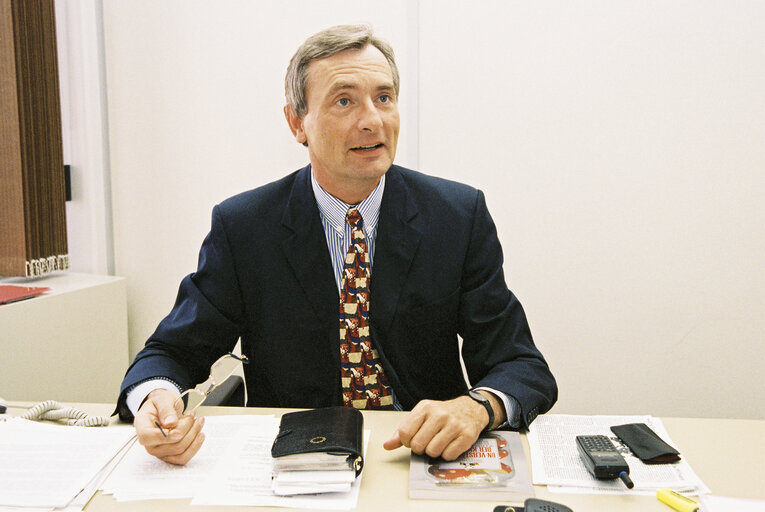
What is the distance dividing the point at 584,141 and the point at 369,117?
1139 mm

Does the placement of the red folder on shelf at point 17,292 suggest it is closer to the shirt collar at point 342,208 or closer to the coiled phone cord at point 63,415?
the coiled phone cord at point 63,415

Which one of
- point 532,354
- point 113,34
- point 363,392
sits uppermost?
point 113,34

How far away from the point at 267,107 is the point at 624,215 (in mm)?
1470

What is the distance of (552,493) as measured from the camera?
100 cm

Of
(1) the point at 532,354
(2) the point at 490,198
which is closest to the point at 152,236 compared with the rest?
(2) the point at 490,198

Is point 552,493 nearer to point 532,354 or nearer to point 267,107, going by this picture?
point 532,354

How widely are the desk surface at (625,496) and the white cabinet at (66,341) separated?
3.84 ft

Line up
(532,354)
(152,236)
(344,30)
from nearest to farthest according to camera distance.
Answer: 1. (532,354)
2. (344,30)
3. (152,236)

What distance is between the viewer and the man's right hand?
1.07 m

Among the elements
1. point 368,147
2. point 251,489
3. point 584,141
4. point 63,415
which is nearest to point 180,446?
point 251,489

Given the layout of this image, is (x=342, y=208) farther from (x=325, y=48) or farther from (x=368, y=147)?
(x=325, y=48)

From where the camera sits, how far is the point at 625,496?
3.23 feet

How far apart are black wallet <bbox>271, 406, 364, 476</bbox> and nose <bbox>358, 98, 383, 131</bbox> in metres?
0.70

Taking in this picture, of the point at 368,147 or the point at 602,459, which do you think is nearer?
the point at 602,459
